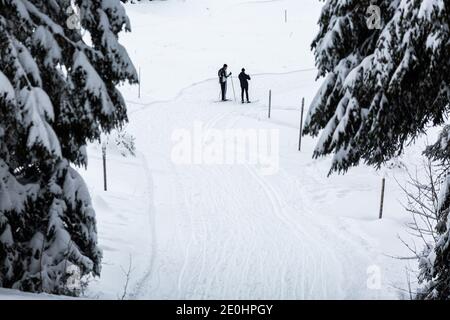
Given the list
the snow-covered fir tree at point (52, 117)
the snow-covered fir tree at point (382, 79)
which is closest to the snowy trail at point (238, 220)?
the snow-covered fir tree at point (52, 117)

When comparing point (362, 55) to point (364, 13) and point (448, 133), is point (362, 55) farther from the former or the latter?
point (448, 133)

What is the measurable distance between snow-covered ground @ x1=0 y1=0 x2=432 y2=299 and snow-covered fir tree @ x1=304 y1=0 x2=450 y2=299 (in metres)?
3.34

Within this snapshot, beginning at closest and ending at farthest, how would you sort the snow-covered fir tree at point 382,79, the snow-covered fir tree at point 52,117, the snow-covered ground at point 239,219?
the snow-covered fir tree at point 382,79
the snow-covered fir tree at point 52,117
the snow-covered ground at point 239,219

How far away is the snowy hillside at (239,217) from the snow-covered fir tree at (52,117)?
176cm

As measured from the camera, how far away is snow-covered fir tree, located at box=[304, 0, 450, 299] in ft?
20.0

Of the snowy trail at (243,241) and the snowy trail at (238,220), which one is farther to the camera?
the snowy trail at (238,220)

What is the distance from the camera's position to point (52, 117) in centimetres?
668

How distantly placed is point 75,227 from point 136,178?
8154mm

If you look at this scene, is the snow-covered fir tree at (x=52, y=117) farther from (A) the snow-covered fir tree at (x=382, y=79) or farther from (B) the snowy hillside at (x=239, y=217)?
(A) the snow-covered fir tree at (x=382, y=79)

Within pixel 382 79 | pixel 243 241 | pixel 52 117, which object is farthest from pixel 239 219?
pixel 382 79

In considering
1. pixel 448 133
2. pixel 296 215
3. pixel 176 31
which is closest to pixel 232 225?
pixel 296 215

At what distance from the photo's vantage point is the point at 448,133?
7.59 m

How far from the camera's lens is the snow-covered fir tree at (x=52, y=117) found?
6770mm

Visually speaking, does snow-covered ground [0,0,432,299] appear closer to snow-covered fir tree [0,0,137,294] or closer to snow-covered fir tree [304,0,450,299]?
snow-covered fir tree [0,0,137,294]
